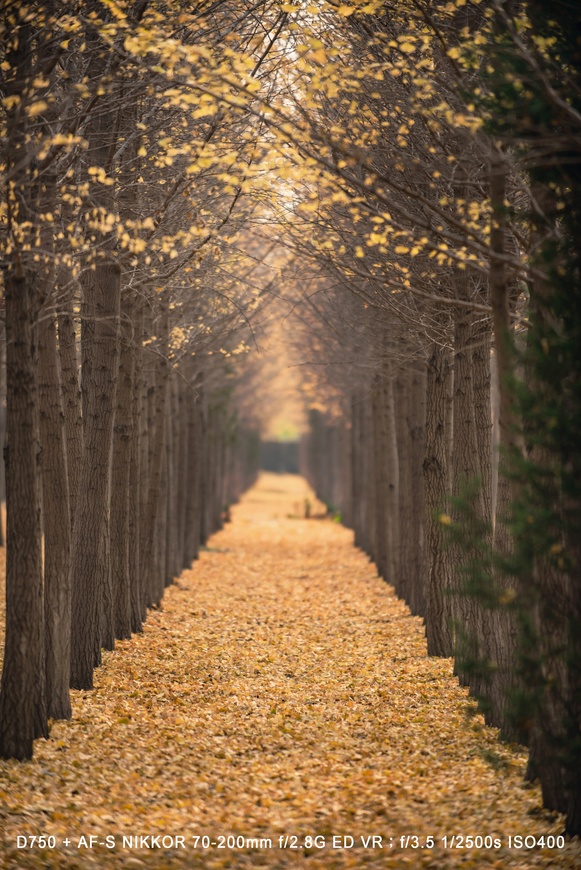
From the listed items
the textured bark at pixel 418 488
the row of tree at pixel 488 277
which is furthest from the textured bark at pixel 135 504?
the textured bark at pixel 418 488

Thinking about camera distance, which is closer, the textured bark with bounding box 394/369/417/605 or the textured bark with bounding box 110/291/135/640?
the textured bark with bounding box 110/291/135/640

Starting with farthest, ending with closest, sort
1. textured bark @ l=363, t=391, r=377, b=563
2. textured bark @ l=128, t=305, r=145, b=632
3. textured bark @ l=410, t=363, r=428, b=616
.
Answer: textured bark @ l=363, t=391, r=377, b=563
textured bark @ l=410, t=363, r=428, b=616
textured bark @ l=128, t=305, r=145, b=632

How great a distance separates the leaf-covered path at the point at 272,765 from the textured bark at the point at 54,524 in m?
0.44

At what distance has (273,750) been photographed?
27.3 feet

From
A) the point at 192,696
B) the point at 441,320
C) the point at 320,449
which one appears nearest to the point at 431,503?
the point at 441,320

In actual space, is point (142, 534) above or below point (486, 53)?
below

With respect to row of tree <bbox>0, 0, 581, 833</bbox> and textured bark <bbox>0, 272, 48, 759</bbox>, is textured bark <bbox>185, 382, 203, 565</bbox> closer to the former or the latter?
row of tree <bbox>0, 0, 581, 833</bbox>

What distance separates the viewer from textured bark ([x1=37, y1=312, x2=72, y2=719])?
8328mm

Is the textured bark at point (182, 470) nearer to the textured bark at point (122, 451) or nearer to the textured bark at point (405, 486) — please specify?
the textured bark at point (405, 486)

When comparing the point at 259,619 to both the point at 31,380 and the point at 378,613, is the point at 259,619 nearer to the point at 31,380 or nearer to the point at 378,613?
the point at 378,613

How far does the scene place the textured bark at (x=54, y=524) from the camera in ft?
27.3

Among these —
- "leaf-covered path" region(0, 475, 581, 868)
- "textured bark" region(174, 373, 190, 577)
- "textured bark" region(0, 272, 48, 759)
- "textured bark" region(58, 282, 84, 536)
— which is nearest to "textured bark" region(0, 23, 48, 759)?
"textured bark" region(0, 272, 48, 759)

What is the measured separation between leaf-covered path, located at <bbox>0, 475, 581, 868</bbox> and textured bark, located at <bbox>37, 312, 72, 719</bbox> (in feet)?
1.45

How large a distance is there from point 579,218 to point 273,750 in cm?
511
